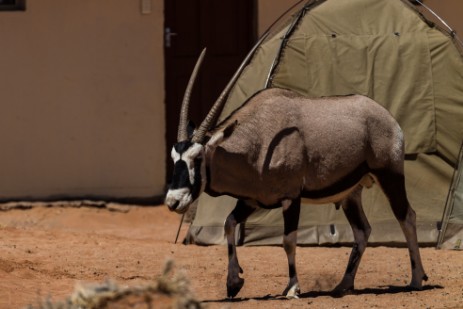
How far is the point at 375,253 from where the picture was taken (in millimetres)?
11375

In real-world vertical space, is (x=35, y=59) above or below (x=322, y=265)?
above

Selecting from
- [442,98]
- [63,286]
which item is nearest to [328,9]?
[442,98]

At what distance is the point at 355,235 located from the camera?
31.9 feet

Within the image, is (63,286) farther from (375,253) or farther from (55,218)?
(55,218)

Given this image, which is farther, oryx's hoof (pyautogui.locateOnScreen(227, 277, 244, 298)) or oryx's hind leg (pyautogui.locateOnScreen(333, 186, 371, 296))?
oryx's hind leg (pyautogui.locateOnScreen(333, 186, 371, 296))

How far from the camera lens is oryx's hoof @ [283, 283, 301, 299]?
9.08 metres

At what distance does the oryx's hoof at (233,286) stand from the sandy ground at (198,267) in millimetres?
74

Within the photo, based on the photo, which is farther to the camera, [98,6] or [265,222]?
[98,6]

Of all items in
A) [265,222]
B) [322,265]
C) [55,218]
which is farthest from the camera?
[55,218]

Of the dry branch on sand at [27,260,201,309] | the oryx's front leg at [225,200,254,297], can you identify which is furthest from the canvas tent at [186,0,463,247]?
the dry branch on sand at [27,260,201,309]

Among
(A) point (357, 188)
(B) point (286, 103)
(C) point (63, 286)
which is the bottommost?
(C) point (63, 286)

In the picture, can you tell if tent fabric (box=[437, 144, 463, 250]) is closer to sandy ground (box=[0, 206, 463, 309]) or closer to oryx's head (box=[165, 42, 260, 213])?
sandy ground (box=[0, 206, 463, 309])

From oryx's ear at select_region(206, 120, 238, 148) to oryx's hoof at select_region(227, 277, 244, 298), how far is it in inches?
39.9

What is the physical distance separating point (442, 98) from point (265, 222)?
79.6 inches
